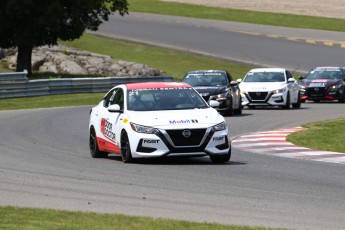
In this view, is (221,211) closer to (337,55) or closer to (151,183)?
(151,183)

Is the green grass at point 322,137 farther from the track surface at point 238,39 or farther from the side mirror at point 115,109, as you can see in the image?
the track surface at point 238,39

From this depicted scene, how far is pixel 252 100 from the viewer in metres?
34.6

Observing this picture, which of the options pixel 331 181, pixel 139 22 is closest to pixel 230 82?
pixel 331 181

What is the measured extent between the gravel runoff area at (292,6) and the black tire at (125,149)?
169 feet

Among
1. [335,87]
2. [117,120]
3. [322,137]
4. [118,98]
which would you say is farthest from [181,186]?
[335,87]

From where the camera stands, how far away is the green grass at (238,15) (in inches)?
2537

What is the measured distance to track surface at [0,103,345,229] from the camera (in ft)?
37.1

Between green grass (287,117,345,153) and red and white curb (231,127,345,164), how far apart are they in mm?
283

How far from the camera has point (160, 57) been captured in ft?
177

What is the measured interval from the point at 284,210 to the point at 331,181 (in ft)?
10.5

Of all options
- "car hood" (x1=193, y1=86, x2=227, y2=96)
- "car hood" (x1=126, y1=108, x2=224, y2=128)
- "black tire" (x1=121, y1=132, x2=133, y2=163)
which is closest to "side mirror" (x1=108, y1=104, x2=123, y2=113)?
"car hood" (x1=126, y1=108, x2=224, y2=128)

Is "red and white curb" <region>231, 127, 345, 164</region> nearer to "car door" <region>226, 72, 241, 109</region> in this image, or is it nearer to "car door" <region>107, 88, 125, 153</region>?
"car door" <region>107, 88, 125, 153</region>

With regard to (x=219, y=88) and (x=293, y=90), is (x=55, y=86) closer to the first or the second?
(x=293, y=90)

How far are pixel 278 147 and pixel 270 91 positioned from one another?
1386cm
